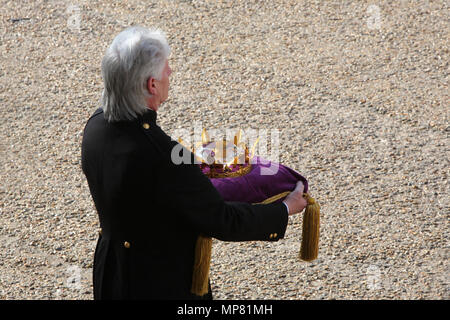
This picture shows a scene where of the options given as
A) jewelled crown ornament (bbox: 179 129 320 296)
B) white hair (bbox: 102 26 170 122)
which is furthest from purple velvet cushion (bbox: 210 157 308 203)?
white hair (bbox: 102 26 170 122)

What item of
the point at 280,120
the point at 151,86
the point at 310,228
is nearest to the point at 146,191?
the point at 151,86

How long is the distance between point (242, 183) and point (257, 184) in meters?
0.06

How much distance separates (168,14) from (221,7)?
0.60m

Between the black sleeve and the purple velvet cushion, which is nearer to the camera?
the black sleeve

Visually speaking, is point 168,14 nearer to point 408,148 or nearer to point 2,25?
point 2,25

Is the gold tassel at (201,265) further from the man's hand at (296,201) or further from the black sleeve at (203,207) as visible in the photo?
the man's hand at (296,201)

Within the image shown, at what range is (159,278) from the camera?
2.61 meters

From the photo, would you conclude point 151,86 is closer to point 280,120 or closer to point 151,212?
point 151,212

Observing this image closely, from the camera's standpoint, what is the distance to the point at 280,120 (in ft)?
19.2

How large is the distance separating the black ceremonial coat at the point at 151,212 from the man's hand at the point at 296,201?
0.25 feet

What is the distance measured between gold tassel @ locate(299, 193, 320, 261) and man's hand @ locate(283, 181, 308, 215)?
5cm

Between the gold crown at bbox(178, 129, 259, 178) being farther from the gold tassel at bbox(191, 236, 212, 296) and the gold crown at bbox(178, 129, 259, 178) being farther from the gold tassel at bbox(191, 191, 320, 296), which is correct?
the gold tassel at bbox(191, 236, 212, 296)

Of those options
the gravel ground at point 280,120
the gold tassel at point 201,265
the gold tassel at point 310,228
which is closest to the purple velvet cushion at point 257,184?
the gold tassel at point 310,228

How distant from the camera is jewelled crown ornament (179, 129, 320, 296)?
266cm
